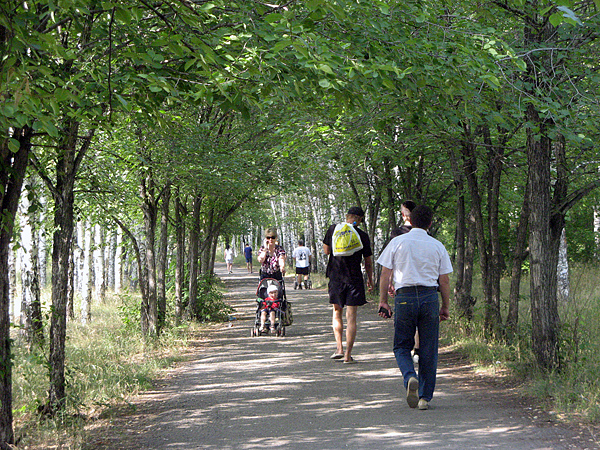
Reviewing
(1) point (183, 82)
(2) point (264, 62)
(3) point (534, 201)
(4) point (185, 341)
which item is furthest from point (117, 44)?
(4) point (185, 341)

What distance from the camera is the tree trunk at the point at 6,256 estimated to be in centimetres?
505

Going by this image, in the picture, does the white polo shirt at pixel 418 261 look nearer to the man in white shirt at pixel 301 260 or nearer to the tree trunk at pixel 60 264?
the tree trunk at pixel 60 264

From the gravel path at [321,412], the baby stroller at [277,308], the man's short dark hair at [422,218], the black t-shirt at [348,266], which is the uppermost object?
the man's short dark hair at [422,218]

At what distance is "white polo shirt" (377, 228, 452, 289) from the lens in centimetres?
639

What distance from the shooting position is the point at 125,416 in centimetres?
668

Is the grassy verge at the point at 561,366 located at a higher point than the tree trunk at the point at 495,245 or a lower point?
lower

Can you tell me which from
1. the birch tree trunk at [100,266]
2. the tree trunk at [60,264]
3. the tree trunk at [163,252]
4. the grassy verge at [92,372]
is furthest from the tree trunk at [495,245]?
the birch tree trunk at [100,266]

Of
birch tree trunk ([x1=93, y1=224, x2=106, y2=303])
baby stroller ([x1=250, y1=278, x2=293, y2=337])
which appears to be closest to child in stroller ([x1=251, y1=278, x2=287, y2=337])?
baby stroller ([x1=250, y1=278, x2=293, y2=337])

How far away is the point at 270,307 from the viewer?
41.1 ft

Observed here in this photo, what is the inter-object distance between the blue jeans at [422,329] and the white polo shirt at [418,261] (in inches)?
5.3

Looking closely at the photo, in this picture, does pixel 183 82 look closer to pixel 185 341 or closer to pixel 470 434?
pixel 470 434

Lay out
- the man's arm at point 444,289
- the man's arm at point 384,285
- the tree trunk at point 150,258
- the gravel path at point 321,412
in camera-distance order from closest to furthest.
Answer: the gravel path at point 321,412 < the man's arm at point 444,289 < the man's arm at point 384,285 < the tree trunk at point 150,258

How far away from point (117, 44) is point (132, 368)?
5100mm

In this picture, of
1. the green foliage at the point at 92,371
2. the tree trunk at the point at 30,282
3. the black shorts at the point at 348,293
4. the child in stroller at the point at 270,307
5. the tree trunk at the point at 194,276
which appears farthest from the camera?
→ the tree trunk at the point at 194,276
